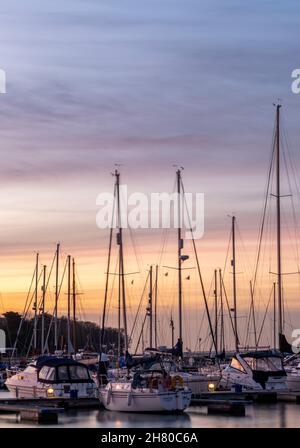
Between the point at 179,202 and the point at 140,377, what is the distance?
24.0m

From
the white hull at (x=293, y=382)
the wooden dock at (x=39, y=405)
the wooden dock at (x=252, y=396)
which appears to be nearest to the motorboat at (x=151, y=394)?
the wooden dock at (x=39, y=405)

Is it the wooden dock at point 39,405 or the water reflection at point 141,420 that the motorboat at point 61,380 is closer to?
the wooden dock at point 39,405

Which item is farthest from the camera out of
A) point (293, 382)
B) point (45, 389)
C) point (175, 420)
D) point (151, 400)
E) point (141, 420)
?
point (293, 382)

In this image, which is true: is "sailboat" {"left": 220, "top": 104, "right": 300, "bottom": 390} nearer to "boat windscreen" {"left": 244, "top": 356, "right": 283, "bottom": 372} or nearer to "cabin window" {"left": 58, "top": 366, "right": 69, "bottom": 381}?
"boat windscreen" {"left": 244, "top": 356, "right": 283, "bottom": 372}

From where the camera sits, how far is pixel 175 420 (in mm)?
50125

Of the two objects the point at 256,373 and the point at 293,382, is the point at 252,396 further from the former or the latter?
the point at 293,382

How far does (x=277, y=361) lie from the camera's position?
2603 inches

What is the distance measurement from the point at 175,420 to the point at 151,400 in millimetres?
2281

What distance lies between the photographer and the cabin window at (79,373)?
195 feet

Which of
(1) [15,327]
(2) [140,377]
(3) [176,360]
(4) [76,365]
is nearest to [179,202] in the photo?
(3) [176,360]

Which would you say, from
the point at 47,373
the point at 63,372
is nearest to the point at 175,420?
the point at 63,372

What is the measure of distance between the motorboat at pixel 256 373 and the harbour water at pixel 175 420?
7849mm

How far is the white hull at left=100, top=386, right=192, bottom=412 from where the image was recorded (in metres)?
52.0
